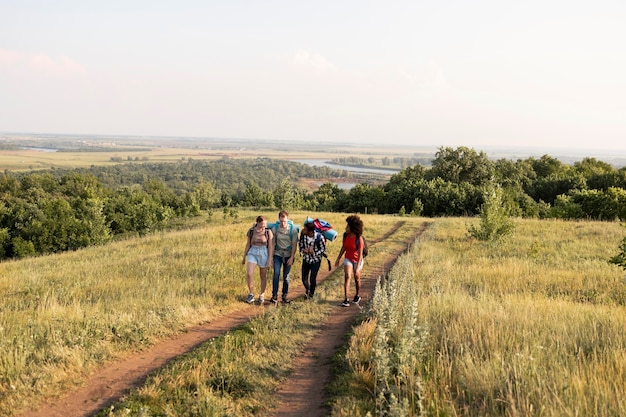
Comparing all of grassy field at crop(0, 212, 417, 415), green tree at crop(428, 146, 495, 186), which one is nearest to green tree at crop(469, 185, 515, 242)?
grassy field at crop(0, 212, 417, 415)

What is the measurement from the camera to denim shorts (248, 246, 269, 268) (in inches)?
381

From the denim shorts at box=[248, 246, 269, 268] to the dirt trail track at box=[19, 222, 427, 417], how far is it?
141 centimetres

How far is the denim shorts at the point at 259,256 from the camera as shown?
969 centimetres

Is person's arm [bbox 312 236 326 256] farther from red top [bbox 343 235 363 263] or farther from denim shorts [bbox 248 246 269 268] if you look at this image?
denim shorts [bbox 248 246 269 268]

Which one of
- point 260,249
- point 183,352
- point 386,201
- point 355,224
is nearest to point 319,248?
Result: point 355,224

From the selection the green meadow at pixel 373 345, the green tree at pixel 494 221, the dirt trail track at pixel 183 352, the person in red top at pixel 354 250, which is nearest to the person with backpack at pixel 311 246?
the person in red top at pixel 354 250

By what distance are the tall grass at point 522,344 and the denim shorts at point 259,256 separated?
3671 millimetres

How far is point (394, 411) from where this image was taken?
373 centimetres

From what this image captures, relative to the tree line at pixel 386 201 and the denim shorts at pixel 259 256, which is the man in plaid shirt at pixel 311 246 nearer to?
the denim shorts at pixel 259 256

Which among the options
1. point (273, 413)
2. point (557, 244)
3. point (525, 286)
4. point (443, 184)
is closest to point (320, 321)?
point (273, 413)

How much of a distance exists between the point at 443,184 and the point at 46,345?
51.3 meters

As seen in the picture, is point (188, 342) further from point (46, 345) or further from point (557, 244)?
point (557, 244)

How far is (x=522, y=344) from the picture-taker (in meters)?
5.68

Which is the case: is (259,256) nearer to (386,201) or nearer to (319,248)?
(319,248)
